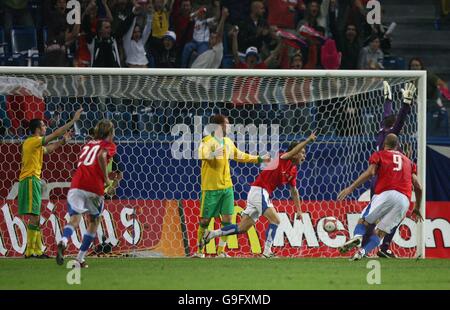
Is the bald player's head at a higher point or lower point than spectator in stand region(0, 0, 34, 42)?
lower

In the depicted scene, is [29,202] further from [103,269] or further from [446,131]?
[446,131]

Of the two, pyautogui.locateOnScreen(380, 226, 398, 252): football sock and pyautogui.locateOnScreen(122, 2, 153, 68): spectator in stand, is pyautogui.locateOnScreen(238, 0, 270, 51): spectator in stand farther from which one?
pyautogui.locateOnScreen(380, 226, 398, 252): football sock

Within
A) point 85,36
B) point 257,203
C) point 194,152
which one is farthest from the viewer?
point 85,36

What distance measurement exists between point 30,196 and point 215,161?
2.45 meters

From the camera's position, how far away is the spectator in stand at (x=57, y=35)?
1817 cm

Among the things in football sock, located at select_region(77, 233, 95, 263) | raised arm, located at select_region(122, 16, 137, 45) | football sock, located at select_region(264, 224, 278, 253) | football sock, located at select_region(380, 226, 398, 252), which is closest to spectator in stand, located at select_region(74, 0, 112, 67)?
raised arm, located at select_region(122, 16, 137, 45)

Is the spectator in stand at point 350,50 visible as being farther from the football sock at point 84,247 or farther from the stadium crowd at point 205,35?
the football sock at point 84,247

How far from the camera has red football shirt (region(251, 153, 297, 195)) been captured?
49.6 feet

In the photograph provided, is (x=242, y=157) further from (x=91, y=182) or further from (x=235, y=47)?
(x=235, y=47)

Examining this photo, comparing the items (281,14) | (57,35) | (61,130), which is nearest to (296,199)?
(61,130)

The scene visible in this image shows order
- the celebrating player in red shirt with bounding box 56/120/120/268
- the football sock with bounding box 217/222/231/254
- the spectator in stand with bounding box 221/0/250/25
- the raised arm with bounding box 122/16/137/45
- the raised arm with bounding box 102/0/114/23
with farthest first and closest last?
the spectator in stand with bounding box 221/0/250/25 → the raised arm with bounding box 102/0/114/23 → the raised arm with bounding box 122/16/137/45 → the football sock with bounding box 217/222/231/254 → the celebrating player in red shirt with bounding box 56/120/120/268

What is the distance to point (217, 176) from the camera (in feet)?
50.4

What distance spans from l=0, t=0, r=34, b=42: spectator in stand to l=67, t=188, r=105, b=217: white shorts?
254 inches

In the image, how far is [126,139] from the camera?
16.2m
